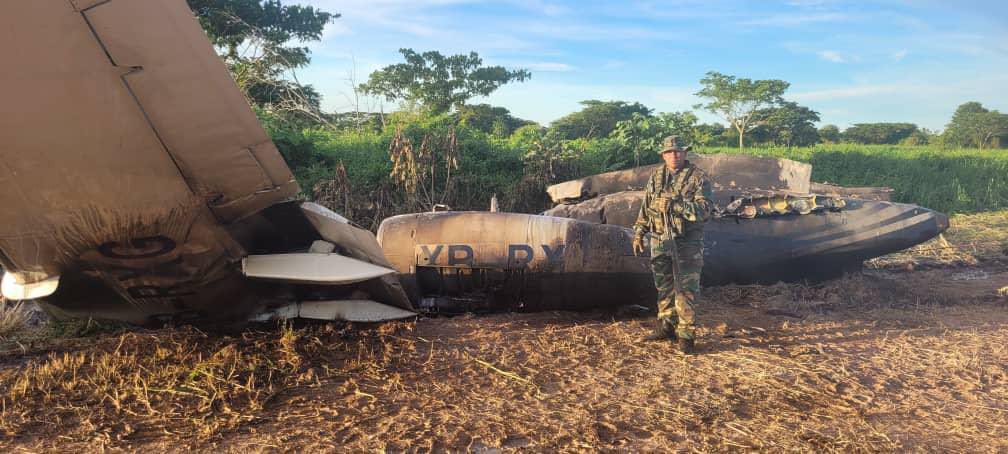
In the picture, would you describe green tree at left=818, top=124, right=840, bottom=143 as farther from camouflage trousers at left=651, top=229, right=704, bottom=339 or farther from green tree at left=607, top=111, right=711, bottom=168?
camouflage trousers at left=651, top=229, right=704, bottom=339

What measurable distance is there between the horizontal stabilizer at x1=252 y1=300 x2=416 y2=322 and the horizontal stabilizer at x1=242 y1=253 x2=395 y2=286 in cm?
70

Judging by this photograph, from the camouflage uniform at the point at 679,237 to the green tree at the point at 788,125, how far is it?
30013mm

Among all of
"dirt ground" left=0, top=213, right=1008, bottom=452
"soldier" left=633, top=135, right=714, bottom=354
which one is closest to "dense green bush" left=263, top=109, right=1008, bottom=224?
"dirt ground" left=0, top=213, right=1008, bottom=452

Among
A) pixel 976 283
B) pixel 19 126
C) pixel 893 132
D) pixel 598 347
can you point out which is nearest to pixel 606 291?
pixel 598 347

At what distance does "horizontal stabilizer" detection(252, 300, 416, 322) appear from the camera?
409cm

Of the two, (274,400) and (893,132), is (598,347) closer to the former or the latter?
(274,400)

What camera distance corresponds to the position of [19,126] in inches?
90.0

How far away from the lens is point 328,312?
162 inches

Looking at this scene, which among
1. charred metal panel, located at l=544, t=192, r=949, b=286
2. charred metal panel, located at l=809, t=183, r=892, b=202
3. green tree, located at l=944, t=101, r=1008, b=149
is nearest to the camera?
charred metal panel, located at l=544, t=192, r=949, b=286

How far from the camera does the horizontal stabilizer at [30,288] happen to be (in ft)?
10.0

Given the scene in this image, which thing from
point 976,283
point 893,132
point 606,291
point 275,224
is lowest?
point 976,283

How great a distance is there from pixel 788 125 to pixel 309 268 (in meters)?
34.3

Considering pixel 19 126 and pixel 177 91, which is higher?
pixel 177 91

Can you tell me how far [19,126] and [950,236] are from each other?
15.7 meters
